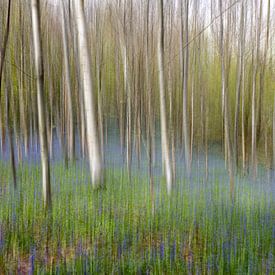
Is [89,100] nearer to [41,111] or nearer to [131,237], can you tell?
[41,111]

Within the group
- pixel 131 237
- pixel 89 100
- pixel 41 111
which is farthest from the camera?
pixel 89 100

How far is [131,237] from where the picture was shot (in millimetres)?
3812

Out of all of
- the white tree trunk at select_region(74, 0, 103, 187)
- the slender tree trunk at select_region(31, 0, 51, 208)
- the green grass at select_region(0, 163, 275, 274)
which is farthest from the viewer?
the white tree trunk at select_region(74, 0, 103, 187)

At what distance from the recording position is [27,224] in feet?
12.7

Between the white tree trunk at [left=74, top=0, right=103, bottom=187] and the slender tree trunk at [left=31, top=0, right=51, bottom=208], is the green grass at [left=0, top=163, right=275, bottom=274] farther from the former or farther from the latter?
the white tree trunk at [left=74, top=0, right=103, bottom=187]

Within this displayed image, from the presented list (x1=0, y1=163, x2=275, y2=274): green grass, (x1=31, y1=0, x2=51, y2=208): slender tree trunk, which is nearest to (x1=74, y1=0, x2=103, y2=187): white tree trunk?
(x1=0, y1=163, x2=275, y2=274): green grass

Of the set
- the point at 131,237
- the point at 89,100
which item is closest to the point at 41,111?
the point at 131,237

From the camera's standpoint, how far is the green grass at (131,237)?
3082 mm

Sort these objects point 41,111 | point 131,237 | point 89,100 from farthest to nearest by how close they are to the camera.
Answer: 1. point 89,100
2. point 41,111
3. point 131,237

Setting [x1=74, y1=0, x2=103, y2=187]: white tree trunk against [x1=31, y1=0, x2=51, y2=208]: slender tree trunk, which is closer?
[x1=31, y1=0, x2=51, y2=208]: slender tree trunk

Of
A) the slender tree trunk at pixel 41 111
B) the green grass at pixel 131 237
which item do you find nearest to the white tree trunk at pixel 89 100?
the green grass at pixel 131 237

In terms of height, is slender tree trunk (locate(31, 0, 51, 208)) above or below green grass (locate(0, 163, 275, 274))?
above

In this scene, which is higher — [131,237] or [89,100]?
[89,100]

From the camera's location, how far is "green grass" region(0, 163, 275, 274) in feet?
10.1
